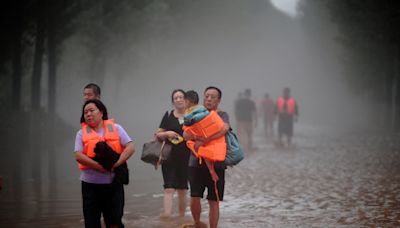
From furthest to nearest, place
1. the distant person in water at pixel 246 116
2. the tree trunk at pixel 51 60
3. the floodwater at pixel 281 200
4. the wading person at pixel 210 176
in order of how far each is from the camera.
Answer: the tree trunk at pixel 51 60, the distant person in water at pixel 246 116, the floodwater at pixel 281 200, the wading person at pixel 210 176

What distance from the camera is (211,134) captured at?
8188 millimetres

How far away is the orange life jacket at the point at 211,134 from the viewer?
26.8ft

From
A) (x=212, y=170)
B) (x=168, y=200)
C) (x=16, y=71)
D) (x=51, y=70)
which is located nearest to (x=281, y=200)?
(x=168, y=200)

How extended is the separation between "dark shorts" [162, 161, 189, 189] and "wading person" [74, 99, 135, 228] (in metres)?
2.78

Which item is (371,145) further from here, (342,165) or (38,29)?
(38,29)

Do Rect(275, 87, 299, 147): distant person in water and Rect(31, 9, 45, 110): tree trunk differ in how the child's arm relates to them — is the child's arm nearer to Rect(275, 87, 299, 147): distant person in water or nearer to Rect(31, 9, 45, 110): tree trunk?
Rect(275, 87, 299, 147): distant person in water

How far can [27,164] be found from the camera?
17.6 metres

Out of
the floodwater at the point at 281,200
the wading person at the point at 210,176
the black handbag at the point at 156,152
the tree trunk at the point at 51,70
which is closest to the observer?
the wading person at the point at 210,176

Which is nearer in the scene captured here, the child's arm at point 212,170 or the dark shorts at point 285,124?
the child's arm at point 212,170

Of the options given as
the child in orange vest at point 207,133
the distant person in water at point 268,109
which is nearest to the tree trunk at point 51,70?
the distant person in water at point 268,109

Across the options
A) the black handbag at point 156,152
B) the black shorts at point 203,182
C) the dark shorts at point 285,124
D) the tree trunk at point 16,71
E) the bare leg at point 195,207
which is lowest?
the bare leg at point 195,207

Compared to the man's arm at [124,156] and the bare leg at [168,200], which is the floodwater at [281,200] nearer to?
the bare leg at [168,200]

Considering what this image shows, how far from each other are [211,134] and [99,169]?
1735 millimetres

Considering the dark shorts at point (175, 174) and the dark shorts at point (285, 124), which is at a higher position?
the dark shorts at point (285, 124)
